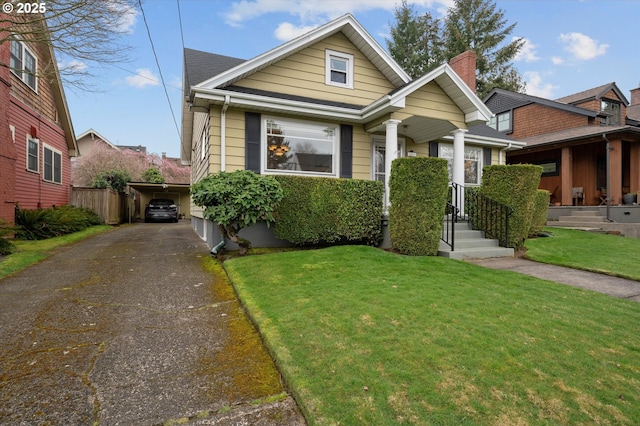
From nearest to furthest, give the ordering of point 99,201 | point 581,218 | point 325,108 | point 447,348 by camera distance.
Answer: point 447,348 → point 325,108 → point 581,218 → point 99,201

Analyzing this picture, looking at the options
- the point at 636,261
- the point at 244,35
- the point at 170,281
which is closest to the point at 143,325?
the point at 170,281

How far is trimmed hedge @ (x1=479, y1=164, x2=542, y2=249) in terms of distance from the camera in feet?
24.6

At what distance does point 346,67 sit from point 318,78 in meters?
1.07

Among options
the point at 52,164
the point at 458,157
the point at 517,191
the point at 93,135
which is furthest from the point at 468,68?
the point at 93,135

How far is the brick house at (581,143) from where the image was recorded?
13430 mm

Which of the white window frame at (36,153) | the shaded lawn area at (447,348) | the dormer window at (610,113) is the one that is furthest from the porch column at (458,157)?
the white window frame at (36,153)

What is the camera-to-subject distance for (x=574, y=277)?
5625 mm

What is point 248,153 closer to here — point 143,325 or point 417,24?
point 143,325

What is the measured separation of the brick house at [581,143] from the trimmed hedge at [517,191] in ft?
25.4

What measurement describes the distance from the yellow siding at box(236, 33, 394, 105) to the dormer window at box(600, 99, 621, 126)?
13.4 m

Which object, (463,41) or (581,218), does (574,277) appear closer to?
(581,218)

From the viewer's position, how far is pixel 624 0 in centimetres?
1215

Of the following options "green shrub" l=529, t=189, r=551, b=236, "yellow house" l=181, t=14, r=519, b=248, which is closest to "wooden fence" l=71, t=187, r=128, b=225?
"yellow house" l=181, t=14, r=519, b=248

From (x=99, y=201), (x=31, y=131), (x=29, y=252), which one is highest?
(x=31, y=131)
